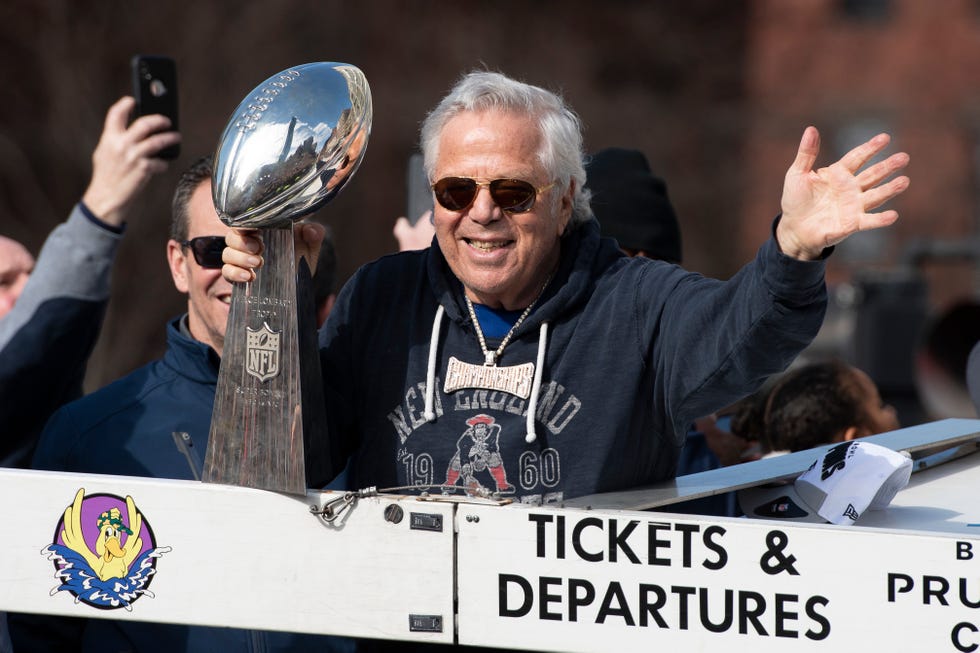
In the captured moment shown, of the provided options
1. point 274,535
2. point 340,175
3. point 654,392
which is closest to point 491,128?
point 340,175

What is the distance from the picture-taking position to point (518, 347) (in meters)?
2.54

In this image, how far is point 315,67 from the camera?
2.18 meters

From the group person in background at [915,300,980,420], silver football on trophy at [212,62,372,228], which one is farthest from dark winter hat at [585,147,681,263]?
person in background at [915,300,980,420]

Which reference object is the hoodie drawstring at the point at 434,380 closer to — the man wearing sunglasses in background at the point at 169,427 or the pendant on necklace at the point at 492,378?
the pendant on necklace at the point at 492,378

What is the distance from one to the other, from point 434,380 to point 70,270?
1022 millimetres

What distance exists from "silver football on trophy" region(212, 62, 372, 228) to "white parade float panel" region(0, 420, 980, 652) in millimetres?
474

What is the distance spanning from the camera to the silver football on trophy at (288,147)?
2.09m

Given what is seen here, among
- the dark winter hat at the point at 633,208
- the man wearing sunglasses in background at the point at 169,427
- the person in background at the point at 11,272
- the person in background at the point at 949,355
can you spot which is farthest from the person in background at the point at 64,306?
the person in background at the point at 949,355

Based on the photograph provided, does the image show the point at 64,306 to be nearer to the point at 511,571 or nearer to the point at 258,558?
the point at 258,558

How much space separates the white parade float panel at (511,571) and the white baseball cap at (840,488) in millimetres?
98

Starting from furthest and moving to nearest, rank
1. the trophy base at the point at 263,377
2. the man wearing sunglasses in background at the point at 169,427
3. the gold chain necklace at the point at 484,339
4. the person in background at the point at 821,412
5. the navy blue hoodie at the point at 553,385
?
the person in background at the point at 821,412 < the man wearing sunglasses in background at the point at 169,427 < the gold chain necklace at the point at 484,339 < the navy blue hoodie at the point at 553,385 < the trophy base at the point at 263,377

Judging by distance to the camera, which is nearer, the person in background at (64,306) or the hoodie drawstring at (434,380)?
the hoodie drawstring at (434,380)

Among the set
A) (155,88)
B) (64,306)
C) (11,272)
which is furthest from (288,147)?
(11,272)

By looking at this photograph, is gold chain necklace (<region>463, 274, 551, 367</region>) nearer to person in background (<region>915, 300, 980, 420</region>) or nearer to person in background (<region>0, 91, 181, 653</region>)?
person in background (<region>0, 91, 181, 653</region>)
